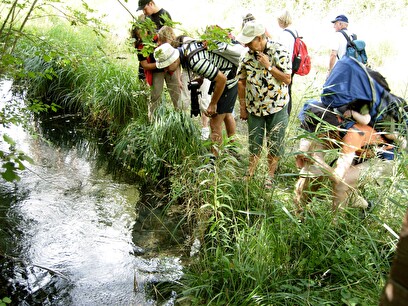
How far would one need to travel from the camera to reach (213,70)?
406 cm

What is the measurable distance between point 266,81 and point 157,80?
188cm

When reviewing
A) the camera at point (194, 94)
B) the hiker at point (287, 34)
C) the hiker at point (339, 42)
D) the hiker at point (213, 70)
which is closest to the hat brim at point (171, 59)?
the hiker at point (213, 70)

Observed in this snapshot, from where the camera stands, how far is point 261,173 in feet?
10.9

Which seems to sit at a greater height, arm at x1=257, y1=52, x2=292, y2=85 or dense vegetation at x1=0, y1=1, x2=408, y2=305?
arm at x1=257, y1=52, x2=292, y2=85

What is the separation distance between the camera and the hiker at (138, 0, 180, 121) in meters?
5.05

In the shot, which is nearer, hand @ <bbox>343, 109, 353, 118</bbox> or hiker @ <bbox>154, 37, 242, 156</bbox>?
hand @ <bbox>343, 109, 353, 118</bbox>

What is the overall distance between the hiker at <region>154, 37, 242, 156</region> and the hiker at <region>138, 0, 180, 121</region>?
0.35 m

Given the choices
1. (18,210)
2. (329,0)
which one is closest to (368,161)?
(18,210)

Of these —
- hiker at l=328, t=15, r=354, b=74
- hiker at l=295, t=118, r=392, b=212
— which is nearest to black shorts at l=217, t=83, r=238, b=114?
hiker at l=295, t=118, r=392, b=212

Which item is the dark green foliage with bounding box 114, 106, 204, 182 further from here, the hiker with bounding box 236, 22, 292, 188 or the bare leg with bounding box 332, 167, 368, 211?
the bare leg with bounding box 332, 167, 368, 211

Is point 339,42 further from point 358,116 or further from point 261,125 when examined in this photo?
point 358,116

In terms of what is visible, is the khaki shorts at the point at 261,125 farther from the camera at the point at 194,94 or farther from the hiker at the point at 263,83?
the camera at the point at 194,94

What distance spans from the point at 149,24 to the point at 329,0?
45.4 ft

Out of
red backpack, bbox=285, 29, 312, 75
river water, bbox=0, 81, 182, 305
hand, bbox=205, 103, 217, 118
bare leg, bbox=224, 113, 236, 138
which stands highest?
red backpack, bbox=285, 29, 312, 75
